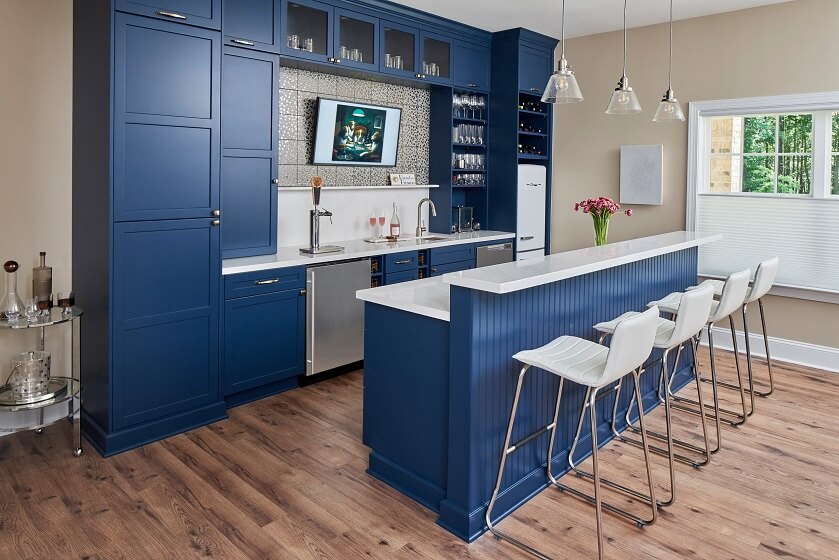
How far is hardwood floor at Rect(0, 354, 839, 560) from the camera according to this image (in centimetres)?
251

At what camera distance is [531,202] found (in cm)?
629

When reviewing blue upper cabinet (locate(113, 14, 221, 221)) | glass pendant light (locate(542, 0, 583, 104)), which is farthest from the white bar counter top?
blue upper cabinet (locate(113, 14, 221, 221))

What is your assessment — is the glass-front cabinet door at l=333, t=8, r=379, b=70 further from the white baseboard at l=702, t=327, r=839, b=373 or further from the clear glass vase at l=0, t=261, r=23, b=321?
the white baseboard at l=702, t=327, r=839, b=373

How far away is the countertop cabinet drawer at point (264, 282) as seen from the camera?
386 centimetres

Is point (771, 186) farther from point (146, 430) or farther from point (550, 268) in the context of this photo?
point (146, 430)

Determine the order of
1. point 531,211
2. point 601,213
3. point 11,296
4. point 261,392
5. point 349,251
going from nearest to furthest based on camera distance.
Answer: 1. point 11,296
2. point 601,213
3. point 261,392
4. point 349,251
5. point 531,211

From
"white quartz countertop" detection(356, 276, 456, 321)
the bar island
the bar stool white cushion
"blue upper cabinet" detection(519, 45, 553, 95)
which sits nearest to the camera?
the bar stool white cushion

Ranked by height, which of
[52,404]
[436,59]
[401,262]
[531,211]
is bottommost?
[52,404]

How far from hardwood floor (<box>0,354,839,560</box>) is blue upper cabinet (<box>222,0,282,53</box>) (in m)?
2.41

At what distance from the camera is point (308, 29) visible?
4516 millimetres

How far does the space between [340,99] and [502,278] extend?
3137 millimetres

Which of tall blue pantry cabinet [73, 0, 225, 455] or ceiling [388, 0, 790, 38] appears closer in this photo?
tall blue pantry cabinet [73, 0, 225, 455]

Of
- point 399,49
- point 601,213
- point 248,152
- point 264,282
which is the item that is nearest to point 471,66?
point 399,49

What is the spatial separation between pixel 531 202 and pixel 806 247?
7.89ft
